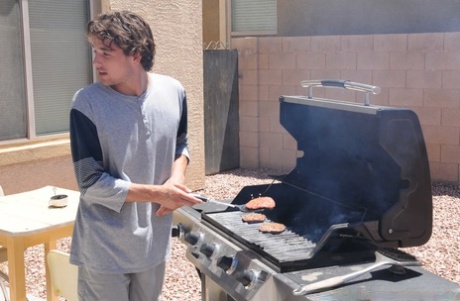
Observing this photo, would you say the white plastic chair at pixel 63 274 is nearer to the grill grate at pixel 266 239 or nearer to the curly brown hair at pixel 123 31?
the grill grate at pixel 266 239

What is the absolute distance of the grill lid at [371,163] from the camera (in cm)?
250

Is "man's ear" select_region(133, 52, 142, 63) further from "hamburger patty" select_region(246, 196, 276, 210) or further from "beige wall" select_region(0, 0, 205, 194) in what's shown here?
"beige wall" select_region(0, 0, 205, 194)

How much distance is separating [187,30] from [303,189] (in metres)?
4.67

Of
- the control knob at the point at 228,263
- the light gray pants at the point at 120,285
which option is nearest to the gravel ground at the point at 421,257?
the light gray pants at the point at 120,285

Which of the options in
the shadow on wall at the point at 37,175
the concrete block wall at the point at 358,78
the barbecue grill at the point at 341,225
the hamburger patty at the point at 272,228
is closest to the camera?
the barbecue grill at the point at 341,225

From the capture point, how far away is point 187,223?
10.6 ft

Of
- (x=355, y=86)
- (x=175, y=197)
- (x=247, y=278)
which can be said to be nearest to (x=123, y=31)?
(x=175, y=197)

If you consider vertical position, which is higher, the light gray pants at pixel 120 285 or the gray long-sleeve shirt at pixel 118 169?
the gray long-sleeve shirt at pixel 118 169

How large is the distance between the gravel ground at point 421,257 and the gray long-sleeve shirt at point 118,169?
217cm

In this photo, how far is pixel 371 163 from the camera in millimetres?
2760

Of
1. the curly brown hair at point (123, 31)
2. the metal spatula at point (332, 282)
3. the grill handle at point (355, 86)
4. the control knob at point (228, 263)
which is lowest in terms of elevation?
the control knob at point (228, 263)

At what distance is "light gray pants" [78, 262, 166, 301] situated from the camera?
2.69m

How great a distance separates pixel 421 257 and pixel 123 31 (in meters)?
3.86

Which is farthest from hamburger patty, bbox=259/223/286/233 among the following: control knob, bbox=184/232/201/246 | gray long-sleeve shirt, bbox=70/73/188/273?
gray long-sleeve shirt, bbox=70/73/188/273
